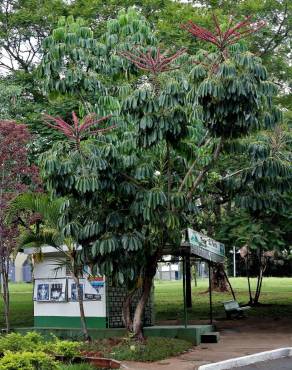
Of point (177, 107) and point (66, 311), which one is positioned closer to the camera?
point (177, 107)

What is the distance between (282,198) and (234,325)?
6354mm

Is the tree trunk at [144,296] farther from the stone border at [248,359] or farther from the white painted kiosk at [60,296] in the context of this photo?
the white painted kiosk at [60,296]

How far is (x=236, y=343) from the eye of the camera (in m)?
15.3

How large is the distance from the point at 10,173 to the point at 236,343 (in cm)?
679

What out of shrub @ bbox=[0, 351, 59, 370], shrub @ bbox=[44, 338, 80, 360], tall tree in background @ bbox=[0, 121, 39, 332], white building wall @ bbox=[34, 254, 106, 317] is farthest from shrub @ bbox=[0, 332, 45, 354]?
white building wall @ bbox=[34, 254, 106, 317]

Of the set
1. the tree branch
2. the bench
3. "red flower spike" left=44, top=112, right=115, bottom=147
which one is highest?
"red flower spike" left=44, top=112, right=115, bottom=147

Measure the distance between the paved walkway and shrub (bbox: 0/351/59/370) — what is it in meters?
3.00

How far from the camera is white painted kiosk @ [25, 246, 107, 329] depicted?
1630cm

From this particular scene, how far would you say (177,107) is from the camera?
11.7 metres

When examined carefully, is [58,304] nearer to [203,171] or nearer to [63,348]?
[203,171]

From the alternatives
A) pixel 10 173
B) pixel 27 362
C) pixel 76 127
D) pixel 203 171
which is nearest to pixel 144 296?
pixel 203 171

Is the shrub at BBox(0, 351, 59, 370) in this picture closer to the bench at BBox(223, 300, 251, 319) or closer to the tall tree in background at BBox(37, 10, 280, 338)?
the tall tree in background at BBox(37, 10, 280, 338)

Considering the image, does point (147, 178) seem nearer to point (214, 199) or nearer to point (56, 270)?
point (56, 270)

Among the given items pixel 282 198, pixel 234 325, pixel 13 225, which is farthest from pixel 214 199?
pixel 13 225
